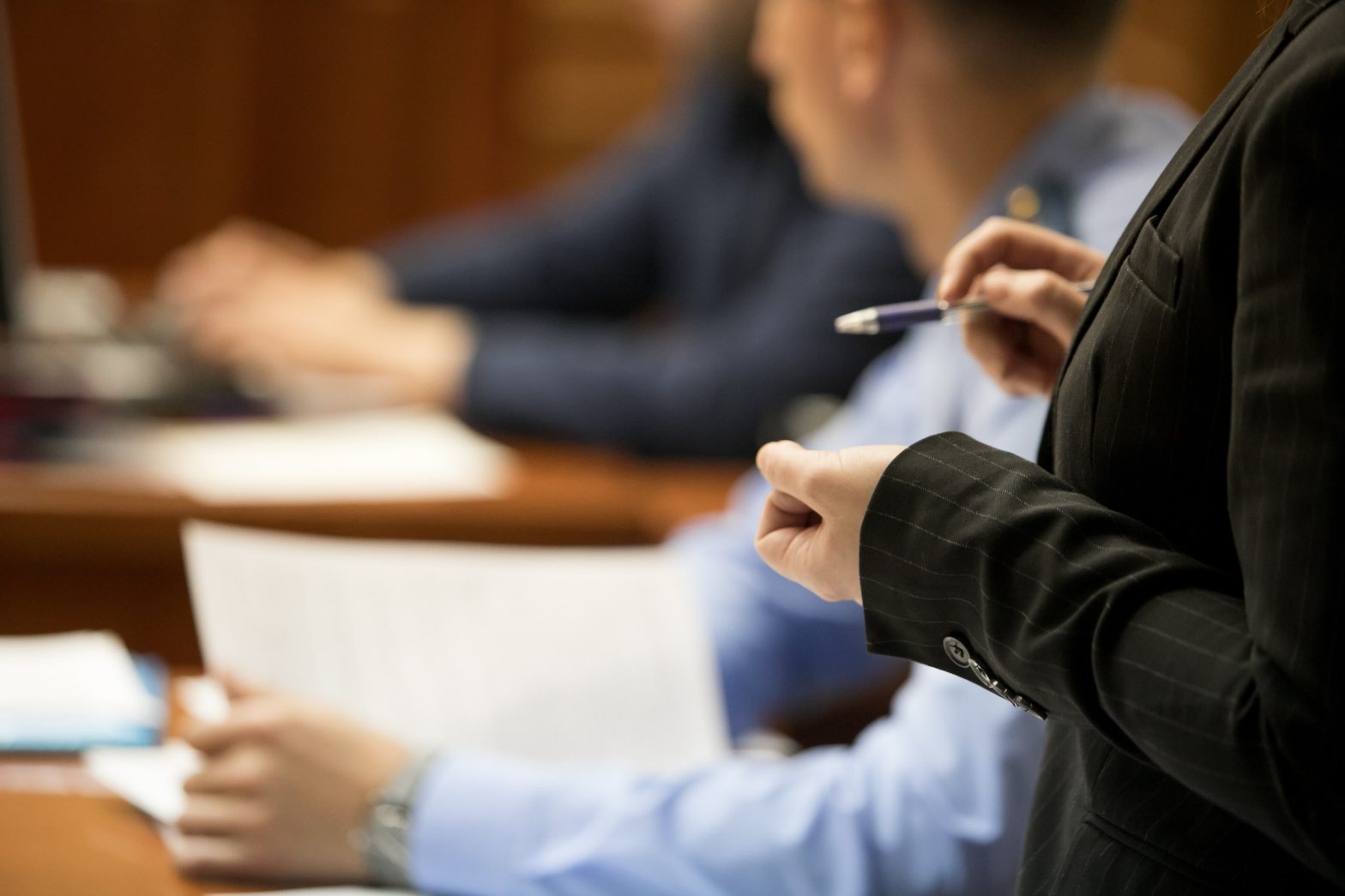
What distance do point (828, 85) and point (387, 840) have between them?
1.86ft

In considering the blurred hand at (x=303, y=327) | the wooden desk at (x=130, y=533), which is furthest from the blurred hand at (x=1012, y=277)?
the blurred hand at (x=303, y=327)

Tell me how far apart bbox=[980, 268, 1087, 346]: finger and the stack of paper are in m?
0.57

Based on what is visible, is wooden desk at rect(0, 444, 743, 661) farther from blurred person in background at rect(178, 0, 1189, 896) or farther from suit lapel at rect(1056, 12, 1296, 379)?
suit lapel at rect(1056, 12, 1296, 379)

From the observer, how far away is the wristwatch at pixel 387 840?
76 centimetres

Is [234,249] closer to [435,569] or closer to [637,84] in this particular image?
[435,569]

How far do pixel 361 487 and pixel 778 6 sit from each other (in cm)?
61

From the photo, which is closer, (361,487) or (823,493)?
(823,493)

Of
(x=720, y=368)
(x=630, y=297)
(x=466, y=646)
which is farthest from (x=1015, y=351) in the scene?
(x=630, y=297)

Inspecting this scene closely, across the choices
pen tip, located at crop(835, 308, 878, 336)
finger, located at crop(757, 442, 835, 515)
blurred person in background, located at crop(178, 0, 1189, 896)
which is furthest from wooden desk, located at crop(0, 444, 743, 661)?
finger, located at crop(757, 442, 835, 515)

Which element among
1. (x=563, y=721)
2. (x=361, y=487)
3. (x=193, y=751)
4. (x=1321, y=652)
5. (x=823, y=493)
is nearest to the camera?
(x=1321, y=652)

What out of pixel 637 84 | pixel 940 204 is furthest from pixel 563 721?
pixel 637 84

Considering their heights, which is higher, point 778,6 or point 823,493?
point 778,6

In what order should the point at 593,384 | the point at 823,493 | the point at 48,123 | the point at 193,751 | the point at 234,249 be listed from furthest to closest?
the point at 48,123
the point at 234,249
the point at 593,384
the point at 193,751
the point at 823,493

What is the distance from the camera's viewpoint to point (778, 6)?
1037mm
